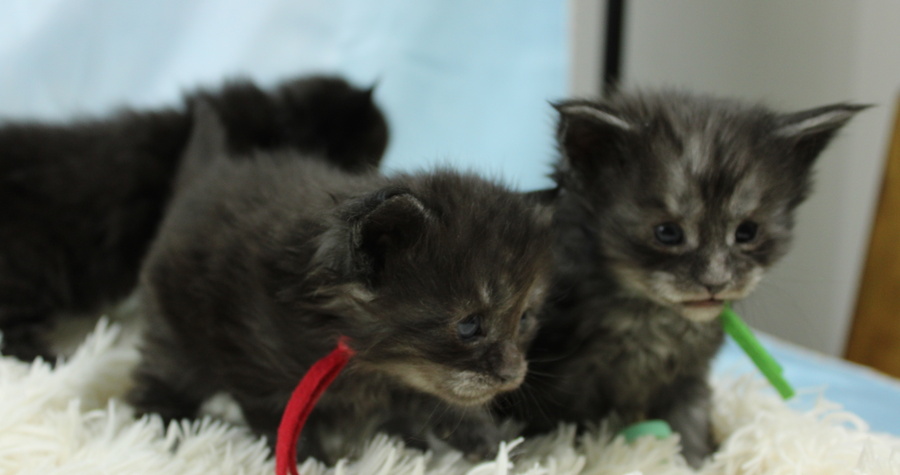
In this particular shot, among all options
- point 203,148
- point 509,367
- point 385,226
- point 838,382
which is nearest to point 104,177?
point 203,148

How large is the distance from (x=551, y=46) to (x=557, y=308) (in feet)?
4.95

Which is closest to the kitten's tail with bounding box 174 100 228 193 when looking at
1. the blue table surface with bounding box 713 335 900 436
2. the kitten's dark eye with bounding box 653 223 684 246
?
the kitten's dark eye with bounding box 653 223 684 246

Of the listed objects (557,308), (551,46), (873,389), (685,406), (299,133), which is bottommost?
(873,389)

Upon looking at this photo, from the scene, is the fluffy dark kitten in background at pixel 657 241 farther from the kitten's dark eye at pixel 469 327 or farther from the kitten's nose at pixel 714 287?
the kitten's dark eye at pixel 469 327

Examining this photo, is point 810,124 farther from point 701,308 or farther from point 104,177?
point 104,177

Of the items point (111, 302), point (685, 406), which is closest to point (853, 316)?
point (685, 406)

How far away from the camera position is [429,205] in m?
1.02

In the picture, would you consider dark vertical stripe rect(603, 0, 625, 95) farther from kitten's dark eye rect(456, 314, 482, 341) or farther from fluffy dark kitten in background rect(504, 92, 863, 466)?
kitten's dark eye rect(456, 314, 482, 341)

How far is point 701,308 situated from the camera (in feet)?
4.04

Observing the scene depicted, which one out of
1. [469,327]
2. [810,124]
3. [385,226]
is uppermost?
[810,124]

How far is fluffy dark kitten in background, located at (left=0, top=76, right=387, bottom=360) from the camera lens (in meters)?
1.73

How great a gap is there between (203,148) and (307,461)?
32.7 inches

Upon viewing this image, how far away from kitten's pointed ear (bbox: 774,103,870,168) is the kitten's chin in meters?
0.30

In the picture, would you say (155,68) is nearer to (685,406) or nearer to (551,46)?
(551,46)
